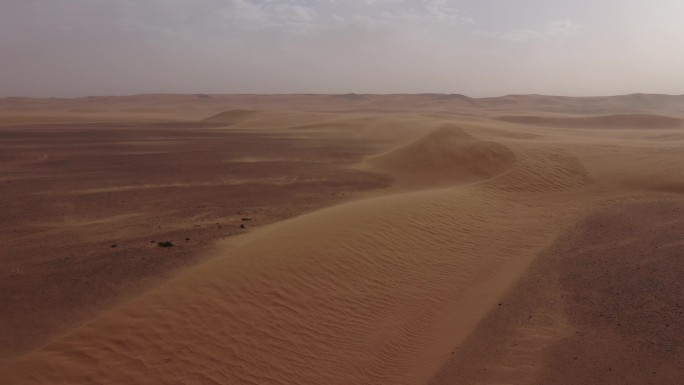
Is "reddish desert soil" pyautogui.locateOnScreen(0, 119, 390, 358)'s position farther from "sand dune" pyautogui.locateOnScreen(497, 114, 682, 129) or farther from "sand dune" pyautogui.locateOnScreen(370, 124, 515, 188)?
"sand dune" pyautogui.locateOnScreen(497, 114, 682, 129)

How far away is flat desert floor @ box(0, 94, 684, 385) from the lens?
4984 mm

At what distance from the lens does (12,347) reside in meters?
4.82

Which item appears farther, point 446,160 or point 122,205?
point 446,160

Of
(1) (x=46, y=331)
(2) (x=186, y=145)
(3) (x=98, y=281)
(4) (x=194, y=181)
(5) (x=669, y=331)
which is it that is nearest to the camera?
(1) (x=46, y=331)

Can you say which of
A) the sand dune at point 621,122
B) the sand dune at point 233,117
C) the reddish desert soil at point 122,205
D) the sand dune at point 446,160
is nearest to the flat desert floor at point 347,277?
the reddish desert soil at point 122,205

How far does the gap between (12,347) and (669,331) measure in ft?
22.4

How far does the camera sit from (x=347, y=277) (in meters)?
6.99

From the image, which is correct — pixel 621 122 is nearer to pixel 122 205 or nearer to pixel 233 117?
pixel 233 117

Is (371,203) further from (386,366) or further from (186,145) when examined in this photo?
(186,145)

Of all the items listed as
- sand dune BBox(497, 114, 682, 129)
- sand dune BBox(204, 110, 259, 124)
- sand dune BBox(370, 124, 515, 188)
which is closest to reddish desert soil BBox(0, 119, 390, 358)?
sand dune BBox(370, 124, 515, 188)

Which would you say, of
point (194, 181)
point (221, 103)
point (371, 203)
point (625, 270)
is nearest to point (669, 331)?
point (625, 270)

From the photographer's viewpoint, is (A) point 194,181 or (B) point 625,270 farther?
(A) point 194,181

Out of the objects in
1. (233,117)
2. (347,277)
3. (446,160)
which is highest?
(233,117)

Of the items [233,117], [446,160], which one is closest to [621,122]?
[446,160]
